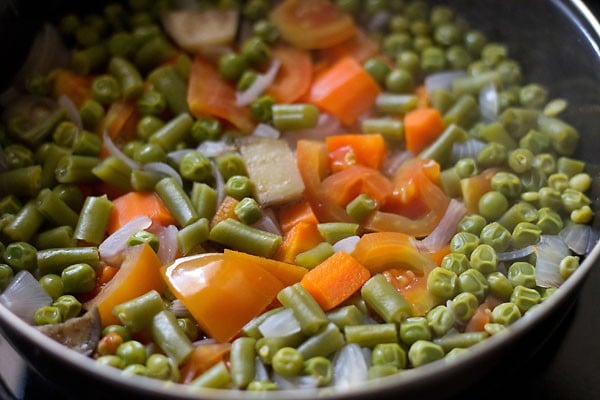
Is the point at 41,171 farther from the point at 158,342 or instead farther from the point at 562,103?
the point at 562,103

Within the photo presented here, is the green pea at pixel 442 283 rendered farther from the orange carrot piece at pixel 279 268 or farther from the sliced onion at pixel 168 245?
the sliced onion at pixel 168 245

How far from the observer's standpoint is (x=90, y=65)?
9.86 feet

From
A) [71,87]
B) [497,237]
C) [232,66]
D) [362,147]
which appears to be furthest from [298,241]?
[71,87]

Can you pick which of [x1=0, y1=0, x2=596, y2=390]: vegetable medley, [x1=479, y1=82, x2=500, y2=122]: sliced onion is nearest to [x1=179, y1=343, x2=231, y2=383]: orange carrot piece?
[x1=0, y1=0, x2=596, y2=390]: vegetable medley

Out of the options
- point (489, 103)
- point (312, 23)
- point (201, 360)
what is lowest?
point (201, 360)

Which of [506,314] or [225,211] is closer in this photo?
[506,314]

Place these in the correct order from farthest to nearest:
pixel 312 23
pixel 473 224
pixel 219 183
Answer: pixel 312 23, pixel 219 183, pixel 473 224

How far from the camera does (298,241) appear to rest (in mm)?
2484

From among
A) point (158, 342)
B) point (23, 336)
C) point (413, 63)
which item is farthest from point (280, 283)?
point (413, 63)

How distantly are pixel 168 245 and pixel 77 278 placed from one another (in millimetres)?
287

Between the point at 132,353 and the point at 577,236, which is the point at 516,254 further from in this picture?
the point at 132,353

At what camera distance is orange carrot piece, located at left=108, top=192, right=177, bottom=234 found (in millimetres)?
2551

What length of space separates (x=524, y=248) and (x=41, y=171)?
5.15 ft

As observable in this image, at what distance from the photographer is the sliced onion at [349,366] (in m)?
2.08
